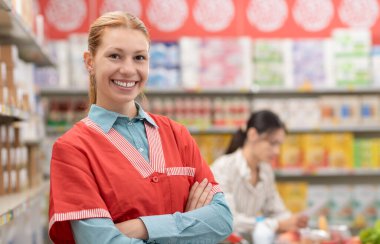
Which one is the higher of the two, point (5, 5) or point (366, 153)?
point (5, 5)

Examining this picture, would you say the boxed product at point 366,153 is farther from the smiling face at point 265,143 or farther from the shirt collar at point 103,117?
the shirt collar at point 103,117

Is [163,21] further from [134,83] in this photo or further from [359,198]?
[134,83]

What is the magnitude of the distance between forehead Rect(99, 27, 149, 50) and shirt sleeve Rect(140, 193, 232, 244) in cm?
55

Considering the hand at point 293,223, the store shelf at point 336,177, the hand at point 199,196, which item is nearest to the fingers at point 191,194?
the hand at point 199,196

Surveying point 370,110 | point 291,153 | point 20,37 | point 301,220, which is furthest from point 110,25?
point 370,110

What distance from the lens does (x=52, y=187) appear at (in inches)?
70.5

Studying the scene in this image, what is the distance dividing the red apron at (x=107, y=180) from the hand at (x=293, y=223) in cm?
162

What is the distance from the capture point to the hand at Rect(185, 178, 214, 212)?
1952 millimetres

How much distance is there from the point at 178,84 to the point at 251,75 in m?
0.77

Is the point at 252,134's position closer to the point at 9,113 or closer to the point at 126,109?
the point at 9,113

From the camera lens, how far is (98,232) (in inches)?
67.8

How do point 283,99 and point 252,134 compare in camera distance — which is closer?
point 252,134

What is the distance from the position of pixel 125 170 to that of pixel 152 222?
180mm

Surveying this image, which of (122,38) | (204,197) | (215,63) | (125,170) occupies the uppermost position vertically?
(122,38)
